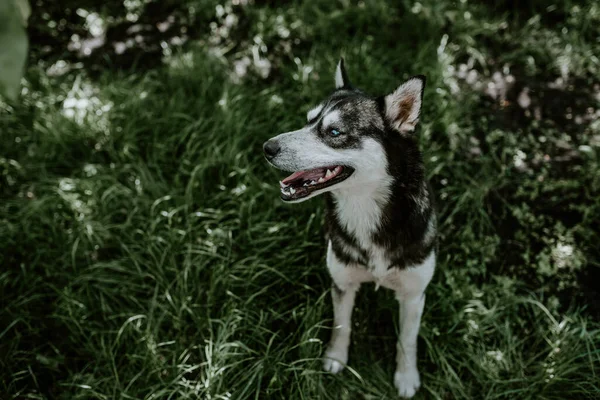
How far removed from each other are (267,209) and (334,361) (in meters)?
1.16

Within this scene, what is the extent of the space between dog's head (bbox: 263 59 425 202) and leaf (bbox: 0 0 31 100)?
1598 mm

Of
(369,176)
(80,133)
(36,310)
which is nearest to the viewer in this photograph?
(369,176)

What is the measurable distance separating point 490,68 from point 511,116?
1.90ft

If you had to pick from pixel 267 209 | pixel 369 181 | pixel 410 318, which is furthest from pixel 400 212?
pixel 267 209

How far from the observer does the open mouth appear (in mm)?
2270

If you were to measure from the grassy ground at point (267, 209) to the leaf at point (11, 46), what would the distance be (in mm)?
2212

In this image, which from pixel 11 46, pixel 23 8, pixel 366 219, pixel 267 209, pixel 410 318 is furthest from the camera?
pixel 267 209

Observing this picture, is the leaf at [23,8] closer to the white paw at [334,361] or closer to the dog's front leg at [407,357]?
the dog's front leg at [407,357]

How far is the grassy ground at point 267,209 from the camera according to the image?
9.27 feet

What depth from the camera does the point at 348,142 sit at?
2.27 m

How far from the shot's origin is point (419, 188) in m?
2.34

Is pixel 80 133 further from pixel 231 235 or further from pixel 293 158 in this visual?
pixel 293 158

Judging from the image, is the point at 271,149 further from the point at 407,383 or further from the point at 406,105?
the point at 407,383

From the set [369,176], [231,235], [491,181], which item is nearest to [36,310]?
[231,235]
